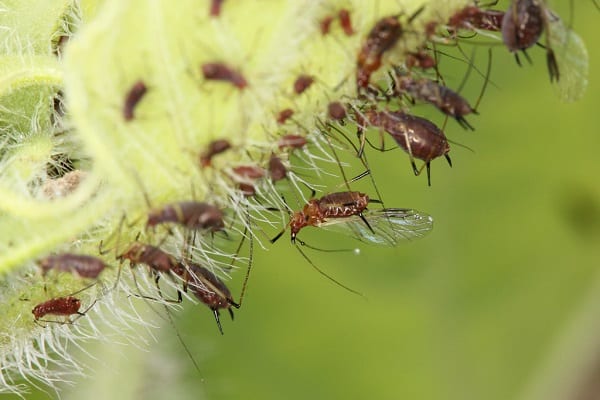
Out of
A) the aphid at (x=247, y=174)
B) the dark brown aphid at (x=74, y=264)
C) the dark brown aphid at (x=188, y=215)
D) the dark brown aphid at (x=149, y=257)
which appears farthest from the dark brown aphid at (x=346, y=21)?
the dark brown aphid at (x=74, y=264)

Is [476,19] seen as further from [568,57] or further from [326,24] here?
[326,24]

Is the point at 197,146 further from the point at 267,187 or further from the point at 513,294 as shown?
the point at 513,294

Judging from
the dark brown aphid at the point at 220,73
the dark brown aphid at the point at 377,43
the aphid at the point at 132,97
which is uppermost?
the dark brown aphid at the point at 377,43

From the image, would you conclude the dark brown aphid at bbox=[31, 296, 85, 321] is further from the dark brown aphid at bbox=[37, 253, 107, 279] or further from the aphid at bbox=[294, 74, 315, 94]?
the aphid at bbox=[294, 74, 315, 94]

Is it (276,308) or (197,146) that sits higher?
(197,146)

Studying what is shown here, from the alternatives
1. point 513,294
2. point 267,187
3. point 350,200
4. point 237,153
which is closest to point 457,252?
point 513,294

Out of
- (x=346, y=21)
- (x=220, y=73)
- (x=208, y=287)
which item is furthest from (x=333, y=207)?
(x=220, y=73)

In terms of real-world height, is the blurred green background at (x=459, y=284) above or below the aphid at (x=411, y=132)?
below

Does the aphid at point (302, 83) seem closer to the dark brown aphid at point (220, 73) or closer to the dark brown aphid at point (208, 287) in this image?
the dark brown aphid at point (220, 73)
